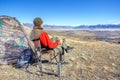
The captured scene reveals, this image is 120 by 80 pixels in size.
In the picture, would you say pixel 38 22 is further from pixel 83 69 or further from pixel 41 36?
pixel 83 69

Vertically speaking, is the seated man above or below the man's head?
below

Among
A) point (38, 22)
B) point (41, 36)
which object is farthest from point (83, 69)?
point (38, 22)

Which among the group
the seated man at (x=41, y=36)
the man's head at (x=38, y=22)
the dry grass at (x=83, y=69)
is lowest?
the dry grass at (x=83, y=69)

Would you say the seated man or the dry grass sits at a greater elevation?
the seated man

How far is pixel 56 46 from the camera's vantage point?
7645mm

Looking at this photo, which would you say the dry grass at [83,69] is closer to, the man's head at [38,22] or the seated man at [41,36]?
the seated man at [41,36]

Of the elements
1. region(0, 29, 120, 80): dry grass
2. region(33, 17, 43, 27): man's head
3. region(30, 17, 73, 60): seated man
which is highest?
region(33, 17, 43, 27): man's head

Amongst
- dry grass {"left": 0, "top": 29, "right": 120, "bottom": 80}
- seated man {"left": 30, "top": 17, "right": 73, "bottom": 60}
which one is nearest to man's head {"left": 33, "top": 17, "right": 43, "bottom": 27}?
seated man {"left": 30, "top": 17, "right": 73, "bottom": 60}

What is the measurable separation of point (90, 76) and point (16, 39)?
3873 mm

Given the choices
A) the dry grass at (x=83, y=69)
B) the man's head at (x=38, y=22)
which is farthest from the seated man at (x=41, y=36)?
the dry grass at (x=83, y=69)

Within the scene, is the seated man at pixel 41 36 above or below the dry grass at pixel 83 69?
above

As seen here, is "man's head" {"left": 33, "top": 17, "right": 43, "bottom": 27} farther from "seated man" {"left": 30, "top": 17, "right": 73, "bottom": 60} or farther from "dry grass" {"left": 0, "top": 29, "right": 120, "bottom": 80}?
"dry grass" {"left": 0, "top": 29, "right": 120, "bottom": 80}

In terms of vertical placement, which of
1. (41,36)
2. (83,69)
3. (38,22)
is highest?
(38,22)

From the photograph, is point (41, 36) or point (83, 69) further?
point (83, 69)
